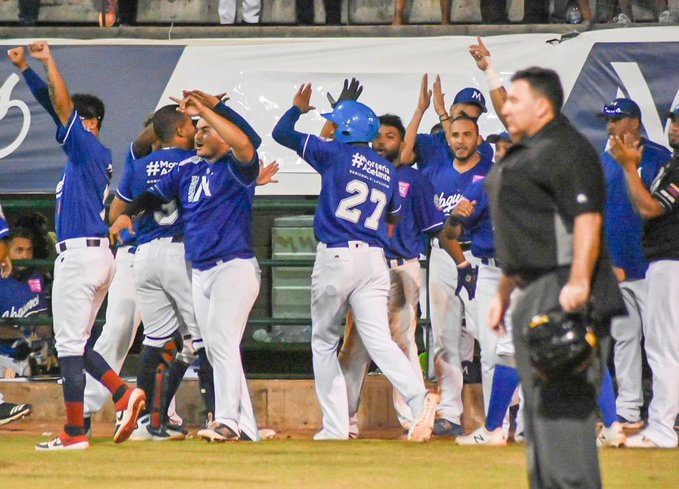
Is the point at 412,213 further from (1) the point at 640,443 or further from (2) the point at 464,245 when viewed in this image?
(1) the point at 640,443

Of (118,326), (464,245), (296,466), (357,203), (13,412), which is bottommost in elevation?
(13,412)

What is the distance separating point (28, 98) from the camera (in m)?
10.6

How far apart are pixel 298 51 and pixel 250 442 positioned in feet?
12.1

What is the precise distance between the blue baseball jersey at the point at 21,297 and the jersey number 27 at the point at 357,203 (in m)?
3.16

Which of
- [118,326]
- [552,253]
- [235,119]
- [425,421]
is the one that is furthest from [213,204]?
[552,253]

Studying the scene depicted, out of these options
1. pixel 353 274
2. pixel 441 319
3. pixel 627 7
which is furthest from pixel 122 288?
pixel 627 7

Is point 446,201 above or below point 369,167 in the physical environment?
below

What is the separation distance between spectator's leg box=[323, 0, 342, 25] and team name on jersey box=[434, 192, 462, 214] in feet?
13.0

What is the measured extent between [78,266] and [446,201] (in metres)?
2.80

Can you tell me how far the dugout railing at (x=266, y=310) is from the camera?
9969 millimetres

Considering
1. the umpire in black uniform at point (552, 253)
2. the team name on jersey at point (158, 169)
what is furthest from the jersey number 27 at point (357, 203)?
the umpire in black uniform at point (552, 253)

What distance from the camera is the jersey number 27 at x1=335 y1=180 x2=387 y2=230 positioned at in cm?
861

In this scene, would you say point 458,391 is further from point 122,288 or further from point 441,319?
point 122,288

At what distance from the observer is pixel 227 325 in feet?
27.5
